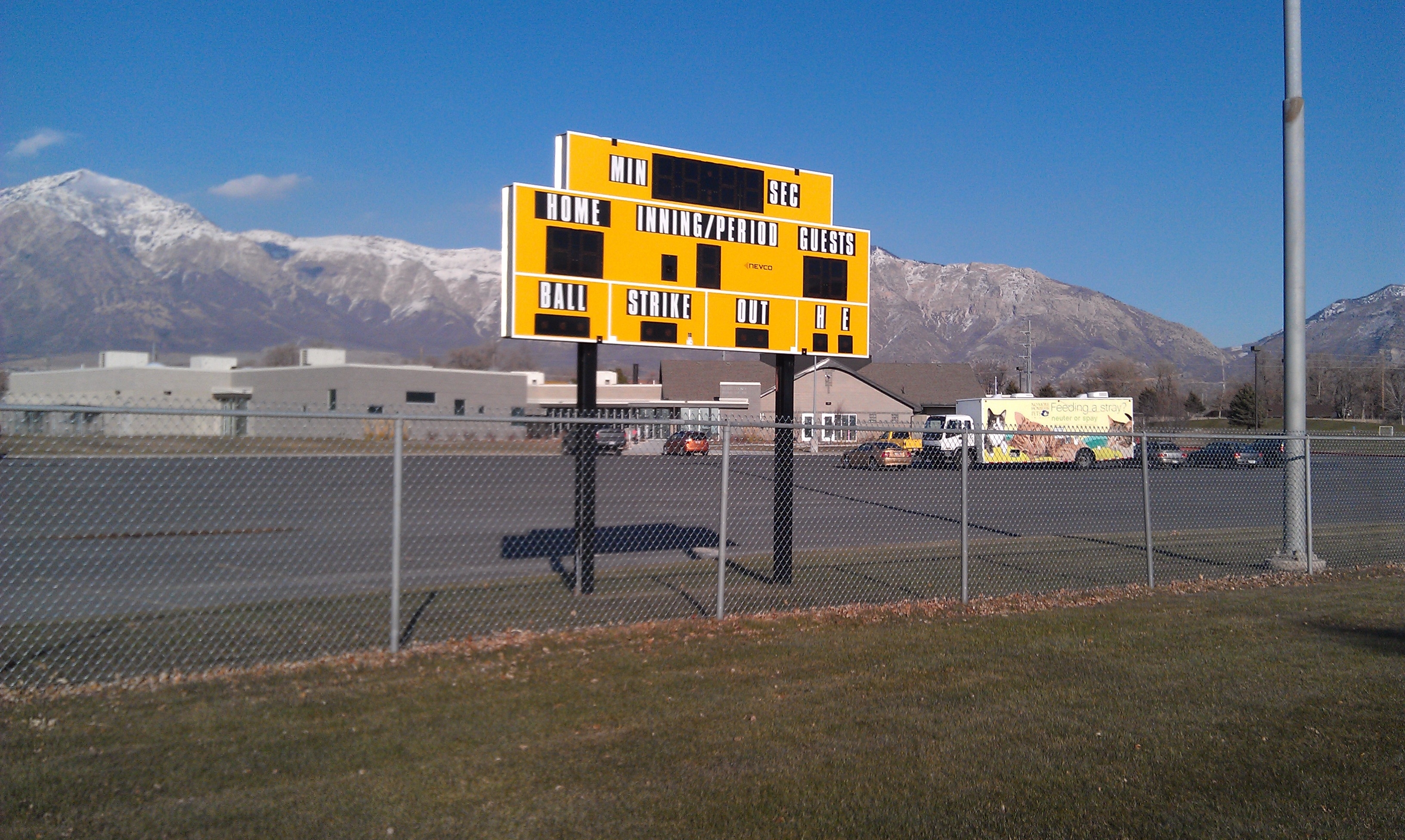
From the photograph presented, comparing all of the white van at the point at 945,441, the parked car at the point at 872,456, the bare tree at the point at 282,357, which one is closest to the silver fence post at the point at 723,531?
the white van at the point at 945,441

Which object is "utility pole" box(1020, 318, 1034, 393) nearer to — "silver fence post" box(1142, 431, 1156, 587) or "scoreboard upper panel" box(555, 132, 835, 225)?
"silver fence post" box(1142, 431, 1156, 587)

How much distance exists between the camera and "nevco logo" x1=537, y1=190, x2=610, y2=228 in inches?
387

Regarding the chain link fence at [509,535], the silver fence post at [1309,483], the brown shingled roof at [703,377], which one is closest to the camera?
the chain link fence at [509,535]

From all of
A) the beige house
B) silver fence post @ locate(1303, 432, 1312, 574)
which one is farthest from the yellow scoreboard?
the beige house

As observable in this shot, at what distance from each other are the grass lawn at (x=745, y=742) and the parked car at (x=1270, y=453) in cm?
551

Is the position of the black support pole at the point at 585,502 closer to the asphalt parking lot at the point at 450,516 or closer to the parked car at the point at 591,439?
the parked car at the point at 591,439

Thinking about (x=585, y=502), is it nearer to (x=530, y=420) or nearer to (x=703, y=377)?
(x=530, y=420)

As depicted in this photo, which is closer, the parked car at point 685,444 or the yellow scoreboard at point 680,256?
the yellow scoreboard at point 680,256

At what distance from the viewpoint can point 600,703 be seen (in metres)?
5.95

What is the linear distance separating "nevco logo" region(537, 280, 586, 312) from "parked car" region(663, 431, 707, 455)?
6.60 feet

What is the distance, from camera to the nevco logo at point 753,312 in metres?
10.8

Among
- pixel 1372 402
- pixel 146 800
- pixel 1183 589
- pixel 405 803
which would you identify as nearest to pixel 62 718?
pixel 146 800

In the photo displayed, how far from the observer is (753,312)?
35.8 feet

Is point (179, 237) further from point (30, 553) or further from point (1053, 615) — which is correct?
point (1053, 615)
